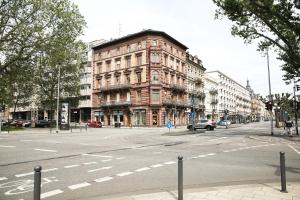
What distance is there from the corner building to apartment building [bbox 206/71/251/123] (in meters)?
28.8

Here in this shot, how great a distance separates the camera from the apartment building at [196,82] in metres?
69.2

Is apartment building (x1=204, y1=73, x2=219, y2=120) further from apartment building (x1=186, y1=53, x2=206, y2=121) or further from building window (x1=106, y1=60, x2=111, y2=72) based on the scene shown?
building window (x1=106, y1=60, x2=111, y2=72)

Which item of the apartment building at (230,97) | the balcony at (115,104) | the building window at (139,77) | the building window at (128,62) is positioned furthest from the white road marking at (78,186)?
the apartment building at (230,97)

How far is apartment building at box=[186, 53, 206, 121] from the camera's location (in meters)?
69.2

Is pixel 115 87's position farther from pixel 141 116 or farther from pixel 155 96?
pixel 155 96

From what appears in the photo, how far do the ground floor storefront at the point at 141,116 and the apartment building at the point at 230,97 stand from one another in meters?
29.3

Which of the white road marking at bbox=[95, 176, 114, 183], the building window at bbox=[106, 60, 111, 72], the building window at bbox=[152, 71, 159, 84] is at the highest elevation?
the building window at bbox=[106, 60, 111, 72]

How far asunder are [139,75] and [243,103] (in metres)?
97.0

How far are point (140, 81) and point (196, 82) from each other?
69.9 ft

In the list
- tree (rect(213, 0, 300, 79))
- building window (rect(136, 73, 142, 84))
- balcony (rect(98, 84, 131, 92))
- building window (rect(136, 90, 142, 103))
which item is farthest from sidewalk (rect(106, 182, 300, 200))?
balcony (rect(98, 84, 131, 92))

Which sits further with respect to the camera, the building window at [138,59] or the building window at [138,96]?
the building window at [138,59]

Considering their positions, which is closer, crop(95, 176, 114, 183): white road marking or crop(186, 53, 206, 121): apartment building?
crop(95, 176, 114, 183): white road marking

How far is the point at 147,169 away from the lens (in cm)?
945

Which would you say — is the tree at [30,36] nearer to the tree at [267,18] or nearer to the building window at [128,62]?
the tree at [267,18]
